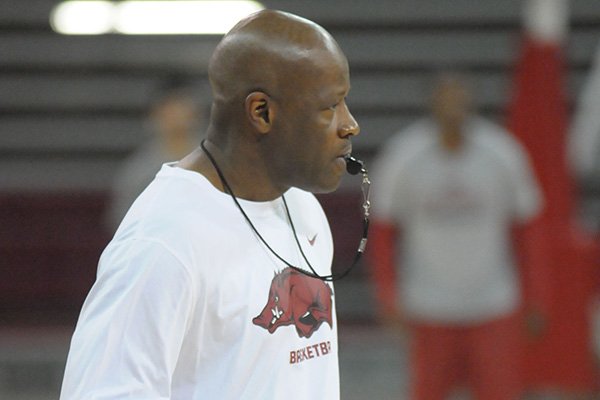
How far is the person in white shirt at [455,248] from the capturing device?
523 cm

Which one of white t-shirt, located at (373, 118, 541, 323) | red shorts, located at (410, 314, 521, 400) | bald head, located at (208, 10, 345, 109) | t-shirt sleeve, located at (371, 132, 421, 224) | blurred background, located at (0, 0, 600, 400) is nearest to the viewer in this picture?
bald head, located at (208, 10, 345, 109)

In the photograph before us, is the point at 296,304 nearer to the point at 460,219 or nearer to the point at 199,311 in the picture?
the point at 199,311

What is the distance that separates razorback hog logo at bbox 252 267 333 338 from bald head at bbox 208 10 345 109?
0.34m

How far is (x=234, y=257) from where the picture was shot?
6.99ft

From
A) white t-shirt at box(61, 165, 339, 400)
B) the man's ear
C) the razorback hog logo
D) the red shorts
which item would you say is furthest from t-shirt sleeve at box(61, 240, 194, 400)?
the red shorts

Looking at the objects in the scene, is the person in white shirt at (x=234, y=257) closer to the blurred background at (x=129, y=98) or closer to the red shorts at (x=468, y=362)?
the red shorts at (x=468, y=362)

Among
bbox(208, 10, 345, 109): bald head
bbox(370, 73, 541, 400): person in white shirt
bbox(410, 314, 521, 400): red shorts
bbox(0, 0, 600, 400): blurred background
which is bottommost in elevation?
bbox(208, 10, 345, 109): bald head

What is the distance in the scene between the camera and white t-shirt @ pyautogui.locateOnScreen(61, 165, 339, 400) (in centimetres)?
197

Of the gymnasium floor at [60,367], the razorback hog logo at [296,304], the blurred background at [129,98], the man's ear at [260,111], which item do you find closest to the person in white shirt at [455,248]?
the gymnasium floor at [60,367]

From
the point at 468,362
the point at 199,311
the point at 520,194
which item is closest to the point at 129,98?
the point at 520,194

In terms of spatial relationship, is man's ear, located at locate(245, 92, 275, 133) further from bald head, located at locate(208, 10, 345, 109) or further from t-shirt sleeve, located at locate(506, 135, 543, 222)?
t-shirt sleeve, located at locate(506, 135, 543, 222)

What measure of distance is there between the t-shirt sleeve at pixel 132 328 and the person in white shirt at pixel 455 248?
3.34 metres

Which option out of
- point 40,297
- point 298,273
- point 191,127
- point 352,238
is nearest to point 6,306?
point 40,297

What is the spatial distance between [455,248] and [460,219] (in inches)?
4.9
